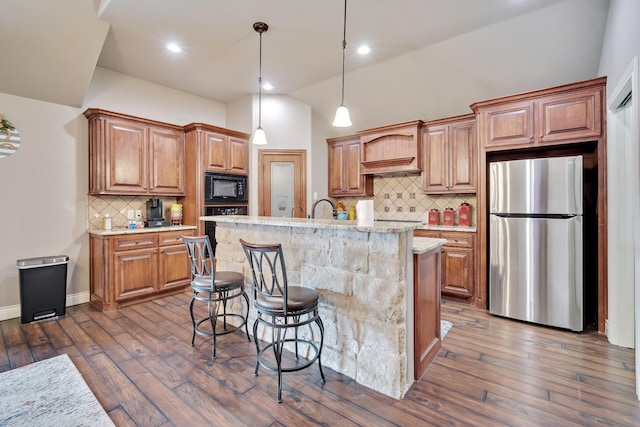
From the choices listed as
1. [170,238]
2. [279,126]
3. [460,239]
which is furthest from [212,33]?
[460,239]

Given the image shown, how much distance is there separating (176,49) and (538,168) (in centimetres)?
421

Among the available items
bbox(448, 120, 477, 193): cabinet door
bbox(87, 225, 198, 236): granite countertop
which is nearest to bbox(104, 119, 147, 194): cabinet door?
bbox(87, 225, 198, 236): granite countertop

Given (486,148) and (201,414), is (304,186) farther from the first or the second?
(201,414)

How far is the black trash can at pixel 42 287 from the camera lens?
3182 mm

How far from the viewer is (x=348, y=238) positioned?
219 centimetres

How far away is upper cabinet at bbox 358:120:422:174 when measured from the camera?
4.32m

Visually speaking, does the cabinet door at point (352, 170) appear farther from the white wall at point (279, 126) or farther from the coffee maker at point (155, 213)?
the coffee maker at point (155, 213)

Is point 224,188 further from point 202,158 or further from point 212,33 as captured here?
point 212,33

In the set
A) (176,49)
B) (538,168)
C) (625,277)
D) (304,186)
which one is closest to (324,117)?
(304,186)

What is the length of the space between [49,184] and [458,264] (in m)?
5.03

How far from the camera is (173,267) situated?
4133 millimetres

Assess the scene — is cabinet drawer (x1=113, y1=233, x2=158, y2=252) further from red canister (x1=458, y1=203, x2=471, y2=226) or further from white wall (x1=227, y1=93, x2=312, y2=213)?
red canister (x1=458, y1=203, x2=471, y2=226)

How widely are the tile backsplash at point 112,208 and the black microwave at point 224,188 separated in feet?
2.93

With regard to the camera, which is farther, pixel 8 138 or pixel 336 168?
pixel 336 168
